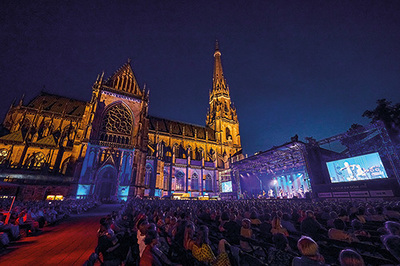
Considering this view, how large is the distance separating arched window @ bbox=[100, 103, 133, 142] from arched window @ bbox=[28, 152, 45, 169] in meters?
9.84

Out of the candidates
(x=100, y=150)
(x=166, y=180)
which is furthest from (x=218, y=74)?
(x=100, y=150)

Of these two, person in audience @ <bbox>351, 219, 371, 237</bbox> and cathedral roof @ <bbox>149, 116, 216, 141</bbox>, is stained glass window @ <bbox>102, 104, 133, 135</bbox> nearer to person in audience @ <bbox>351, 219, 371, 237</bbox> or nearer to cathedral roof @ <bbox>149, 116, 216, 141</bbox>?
cathedral roof @ <bbox>149, 116, 216, 141</bbox>

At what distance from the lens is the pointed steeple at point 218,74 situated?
55325 millimetres

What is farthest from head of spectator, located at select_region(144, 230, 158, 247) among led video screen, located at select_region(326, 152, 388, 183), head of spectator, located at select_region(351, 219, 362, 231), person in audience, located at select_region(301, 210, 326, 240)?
led video screen, located at select_region(326, 152, 388, 183)

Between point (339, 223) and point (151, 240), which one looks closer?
point (151, 240)

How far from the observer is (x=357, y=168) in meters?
16.9

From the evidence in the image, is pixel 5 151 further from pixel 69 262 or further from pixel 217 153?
pixel 217 153

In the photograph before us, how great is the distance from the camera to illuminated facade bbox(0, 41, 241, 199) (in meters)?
23.9

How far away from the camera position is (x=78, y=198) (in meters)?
22.3

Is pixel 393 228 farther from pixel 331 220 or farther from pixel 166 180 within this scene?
pixel 166 180

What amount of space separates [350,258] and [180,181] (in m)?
36.4

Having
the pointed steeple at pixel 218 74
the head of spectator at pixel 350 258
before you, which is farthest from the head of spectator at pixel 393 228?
the pointed steeple at pixel 218 74

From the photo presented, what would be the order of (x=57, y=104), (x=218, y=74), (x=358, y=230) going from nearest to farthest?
(x=358, y=230) < (x=57, y=104) < (x=218, y=74)

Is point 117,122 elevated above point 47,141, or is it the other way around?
point 117,122
